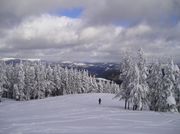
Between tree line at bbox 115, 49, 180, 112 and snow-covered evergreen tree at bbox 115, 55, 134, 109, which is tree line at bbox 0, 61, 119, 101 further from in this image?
tree line at bbox 115, 49, 180, 112

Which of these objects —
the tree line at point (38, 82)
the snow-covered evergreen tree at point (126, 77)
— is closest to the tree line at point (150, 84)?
the snow-covered evergreen tree at point (126, 77)

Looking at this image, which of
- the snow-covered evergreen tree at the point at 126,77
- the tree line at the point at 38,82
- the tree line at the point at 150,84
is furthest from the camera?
the tree line at the point at 38,82

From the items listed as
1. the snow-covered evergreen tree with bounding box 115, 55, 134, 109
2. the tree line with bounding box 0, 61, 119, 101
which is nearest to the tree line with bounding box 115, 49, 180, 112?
the snow-covered evergreen tree with bounding box 115, 55, 134, 109

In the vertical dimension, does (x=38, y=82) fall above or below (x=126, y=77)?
below

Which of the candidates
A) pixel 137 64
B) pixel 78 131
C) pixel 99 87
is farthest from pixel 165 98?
pixel 99 87

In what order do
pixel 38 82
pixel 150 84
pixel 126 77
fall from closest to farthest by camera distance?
pixel 126 77 → pixel 150 84 → pixel 38 82

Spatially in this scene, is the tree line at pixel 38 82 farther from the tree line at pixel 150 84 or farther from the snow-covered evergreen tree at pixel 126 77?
the tree line at pixel 150 84

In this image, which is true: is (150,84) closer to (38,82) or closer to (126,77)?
(126,77)

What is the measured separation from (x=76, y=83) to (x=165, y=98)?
5579 cm

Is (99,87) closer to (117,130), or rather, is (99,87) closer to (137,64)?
(137,64)

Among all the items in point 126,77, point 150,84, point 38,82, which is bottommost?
point 38,82

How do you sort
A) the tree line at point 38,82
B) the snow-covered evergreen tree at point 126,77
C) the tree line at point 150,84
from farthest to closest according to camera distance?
the tree line at point 38,82
the snow-covered evergreen tree at point 126,77
the tree line at point 150,84

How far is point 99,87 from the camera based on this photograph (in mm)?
105625

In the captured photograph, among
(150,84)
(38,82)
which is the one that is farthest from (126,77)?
(38,82)
